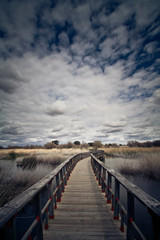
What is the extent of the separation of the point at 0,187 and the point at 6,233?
18.9 feet

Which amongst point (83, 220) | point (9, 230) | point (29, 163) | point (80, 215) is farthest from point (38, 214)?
point (29, 163)

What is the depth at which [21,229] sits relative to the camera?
4.67 metres

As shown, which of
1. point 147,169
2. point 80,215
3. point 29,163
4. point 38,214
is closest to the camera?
point 38,214

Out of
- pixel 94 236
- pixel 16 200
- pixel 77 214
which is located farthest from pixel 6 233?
pixel 77 214

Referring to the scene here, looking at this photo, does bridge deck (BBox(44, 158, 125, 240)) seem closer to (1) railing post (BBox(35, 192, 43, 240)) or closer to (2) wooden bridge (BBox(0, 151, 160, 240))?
(2) wooden bridge (BBox(0, 151, 160, 240))

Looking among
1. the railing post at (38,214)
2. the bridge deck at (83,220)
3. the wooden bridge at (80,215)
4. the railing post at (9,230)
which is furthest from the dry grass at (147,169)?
the railing post at (9,230)

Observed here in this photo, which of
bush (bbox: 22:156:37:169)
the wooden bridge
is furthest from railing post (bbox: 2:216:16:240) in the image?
bush (bbox: 22:156:37:169)

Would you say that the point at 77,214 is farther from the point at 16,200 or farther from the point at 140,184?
the point at 140,184

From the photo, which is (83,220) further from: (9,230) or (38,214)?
(9,230)

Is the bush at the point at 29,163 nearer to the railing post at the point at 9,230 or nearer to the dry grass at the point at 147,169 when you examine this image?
the dry grass at the point at 147,169

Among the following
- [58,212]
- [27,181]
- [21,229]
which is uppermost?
[58,212]

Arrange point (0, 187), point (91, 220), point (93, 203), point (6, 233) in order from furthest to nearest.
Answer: point (0, 187)
point (93, 203)
point (91, 220)
point (6, 233)

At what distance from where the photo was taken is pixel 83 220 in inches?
121

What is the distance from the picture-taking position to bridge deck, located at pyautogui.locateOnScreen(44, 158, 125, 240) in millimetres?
2555
